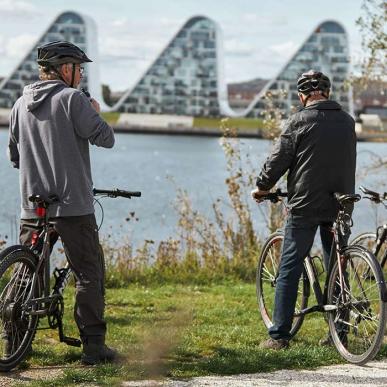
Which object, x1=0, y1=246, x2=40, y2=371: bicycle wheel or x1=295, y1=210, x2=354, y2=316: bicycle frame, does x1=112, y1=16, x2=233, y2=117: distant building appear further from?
x1=0, y1=246, x2=40, y2=371: bicycle wheel

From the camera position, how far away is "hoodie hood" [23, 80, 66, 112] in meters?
5.19

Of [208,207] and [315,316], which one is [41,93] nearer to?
[315,316]

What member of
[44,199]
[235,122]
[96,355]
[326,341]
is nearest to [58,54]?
[44,199]

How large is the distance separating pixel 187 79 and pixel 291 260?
125 m

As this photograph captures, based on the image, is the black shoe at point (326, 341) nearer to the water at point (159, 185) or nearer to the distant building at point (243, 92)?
the water at point (159, 185)

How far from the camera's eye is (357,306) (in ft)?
18.3

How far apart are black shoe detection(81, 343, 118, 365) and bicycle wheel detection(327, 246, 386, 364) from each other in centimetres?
130

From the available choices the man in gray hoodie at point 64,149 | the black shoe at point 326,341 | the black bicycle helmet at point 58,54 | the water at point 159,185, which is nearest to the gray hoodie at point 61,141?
the man in gray hoodie at point 64,149

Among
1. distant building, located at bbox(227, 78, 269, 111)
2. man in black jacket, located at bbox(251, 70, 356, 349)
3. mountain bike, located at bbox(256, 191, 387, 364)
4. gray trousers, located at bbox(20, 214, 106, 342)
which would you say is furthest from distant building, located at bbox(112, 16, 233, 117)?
gray trousers, located at bbox(20, 214, 106, 342)

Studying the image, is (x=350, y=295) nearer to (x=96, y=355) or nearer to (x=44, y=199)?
(x=96, y=355)

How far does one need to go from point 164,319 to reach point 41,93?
301 centimetres

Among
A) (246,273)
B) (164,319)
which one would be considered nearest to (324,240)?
(164,319)

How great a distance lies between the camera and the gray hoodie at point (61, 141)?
5.16 metres

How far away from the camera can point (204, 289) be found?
9.68m
